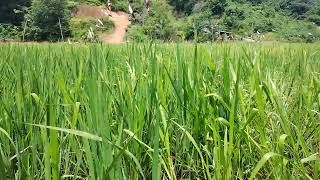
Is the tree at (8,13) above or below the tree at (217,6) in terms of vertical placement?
below

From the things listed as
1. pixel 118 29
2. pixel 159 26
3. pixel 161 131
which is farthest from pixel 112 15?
pixel 161 131

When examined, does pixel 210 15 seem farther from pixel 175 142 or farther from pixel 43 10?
pixel 175 142

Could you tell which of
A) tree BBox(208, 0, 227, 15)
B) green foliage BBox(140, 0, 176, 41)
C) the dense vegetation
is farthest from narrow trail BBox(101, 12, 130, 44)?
tree BBox(208, 0, 227, 15)

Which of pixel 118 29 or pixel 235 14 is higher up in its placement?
pixel 235 14

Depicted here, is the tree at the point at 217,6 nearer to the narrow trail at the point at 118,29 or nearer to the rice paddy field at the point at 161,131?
the narrow trail at the point at 118,29

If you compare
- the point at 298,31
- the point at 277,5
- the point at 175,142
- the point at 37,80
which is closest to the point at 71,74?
the point at 37,80

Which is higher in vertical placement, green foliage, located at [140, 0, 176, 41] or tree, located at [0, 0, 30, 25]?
tree, located at [0, 0, 30, 25]

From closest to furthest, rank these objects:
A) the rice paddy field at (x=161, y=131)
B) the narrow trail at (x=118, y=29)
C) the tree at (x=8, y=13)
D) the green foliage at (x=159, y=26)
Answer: the rice paddy field at (x=161, y=131) → the green foliage at (x=159, y=26) → the tree at (x=8, y=13) → the narrow trail at (x=118, y=29)

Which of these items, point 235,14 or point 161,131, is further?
point 235,14

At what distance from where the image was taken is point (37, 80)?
0.99m

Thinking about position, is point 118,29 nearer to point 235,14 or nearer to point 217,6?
point 217,6

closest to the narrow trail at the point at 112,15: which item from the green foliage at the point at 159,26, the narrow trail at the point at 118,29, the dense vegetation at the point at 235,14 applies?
the narrow trail at the point at 118,29

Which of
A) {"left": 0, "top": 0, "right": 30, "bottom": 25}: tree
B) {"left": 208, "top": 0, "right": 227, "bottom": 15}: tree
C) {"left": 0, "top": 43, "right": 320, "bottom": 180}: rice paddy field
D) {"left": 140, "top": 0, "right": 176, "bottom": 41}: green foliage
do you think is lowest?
{"left": 0, "top": 43, "right": 320, "bottom": 180}: rice paddy field

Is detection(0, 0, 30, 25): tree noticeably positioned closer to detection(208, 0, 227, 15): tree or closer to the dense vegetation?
the dense vegetation
